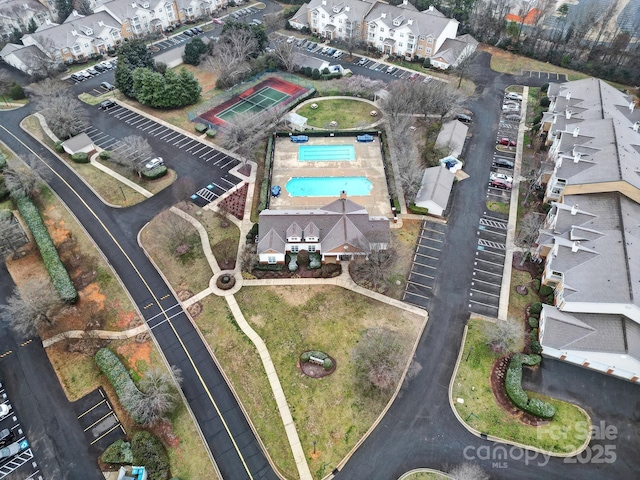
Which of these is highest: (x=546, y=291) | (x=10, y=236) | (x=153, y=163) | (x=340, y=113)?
(x=340, y=113)

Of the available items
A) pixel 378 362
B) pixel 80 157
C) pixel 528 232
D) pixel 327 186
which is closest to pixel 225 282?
pixel 378 362

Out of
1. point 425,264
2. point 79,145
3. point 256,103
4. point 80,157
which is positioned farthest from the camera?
point 256,103

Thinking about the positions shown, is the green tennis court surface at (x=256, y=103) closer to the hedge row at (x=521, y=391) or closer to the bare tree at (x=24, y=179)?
the bare tree at (x=24, y=179)

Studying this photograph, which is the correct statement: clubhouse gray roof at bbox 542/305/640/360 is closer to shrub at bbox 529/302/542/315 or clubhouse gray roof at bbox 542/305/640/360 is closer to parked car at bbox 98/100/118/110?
shrub at bbox 529/302/542/315

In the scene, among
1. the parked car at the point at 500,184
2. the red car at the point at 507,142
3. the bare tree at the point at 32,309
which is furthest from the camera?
the red car at the point at 507,142

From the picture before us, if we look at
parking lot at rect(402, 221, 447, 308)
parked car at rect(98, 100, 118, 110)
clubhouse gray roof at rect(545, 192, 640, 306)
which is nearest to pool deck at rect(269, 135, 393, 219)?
parking lot at rect(402, 221, 447, 308)

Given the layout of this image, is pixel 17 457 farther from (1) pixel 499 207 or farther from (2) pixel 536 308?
(1) pixel 499 207

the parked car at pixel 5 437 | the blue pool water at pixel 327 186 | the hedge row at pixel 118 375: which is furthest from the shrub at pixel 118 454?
the blue pool water at pixel 327 186
